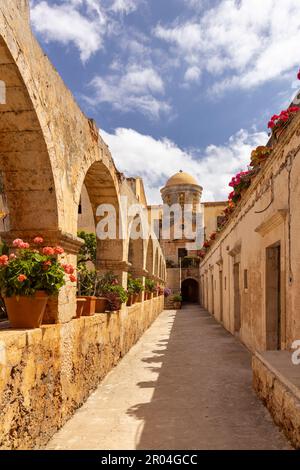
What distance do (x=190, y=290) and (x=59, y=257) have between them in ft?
95.4

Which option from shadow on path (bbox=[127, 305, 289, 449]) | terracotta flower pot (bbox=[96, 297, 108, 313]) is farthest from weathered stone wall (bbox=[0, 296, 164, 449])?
shadow on path (bbox=[127, 305, 289, 449])

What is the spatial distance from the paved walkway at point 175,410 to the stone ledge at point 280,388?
14cm

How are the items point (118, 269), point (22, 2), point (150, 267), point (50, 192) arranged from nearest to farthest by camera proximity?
point (22, 2) < point (50, 192) < point (118, 269) < point (150, 267)

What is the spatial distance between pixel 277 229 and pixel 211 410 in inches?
103

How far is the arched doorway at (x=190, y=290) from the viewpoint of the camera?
3219 cm

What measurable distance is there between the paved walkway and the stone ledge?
0.45ft

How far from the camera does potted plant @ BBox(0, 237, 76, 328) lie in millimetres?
3336

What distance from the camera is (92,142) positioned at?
5582 mm

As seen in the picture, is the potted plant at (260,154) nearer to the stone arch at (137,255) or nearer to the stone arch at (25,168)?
the stone arch at (25,168)

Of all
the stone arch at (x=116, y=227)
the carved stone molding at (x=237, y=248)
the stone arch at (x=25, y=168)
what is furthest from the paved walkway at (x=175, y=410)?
the carved stone molding at (x=237, y=248)

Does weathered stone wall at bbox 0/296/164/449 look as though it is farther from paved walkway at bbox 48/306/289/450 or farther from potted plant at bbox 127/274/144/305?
potted plant at bbox 127/274/144/305

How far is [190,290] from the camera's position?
32562mm
